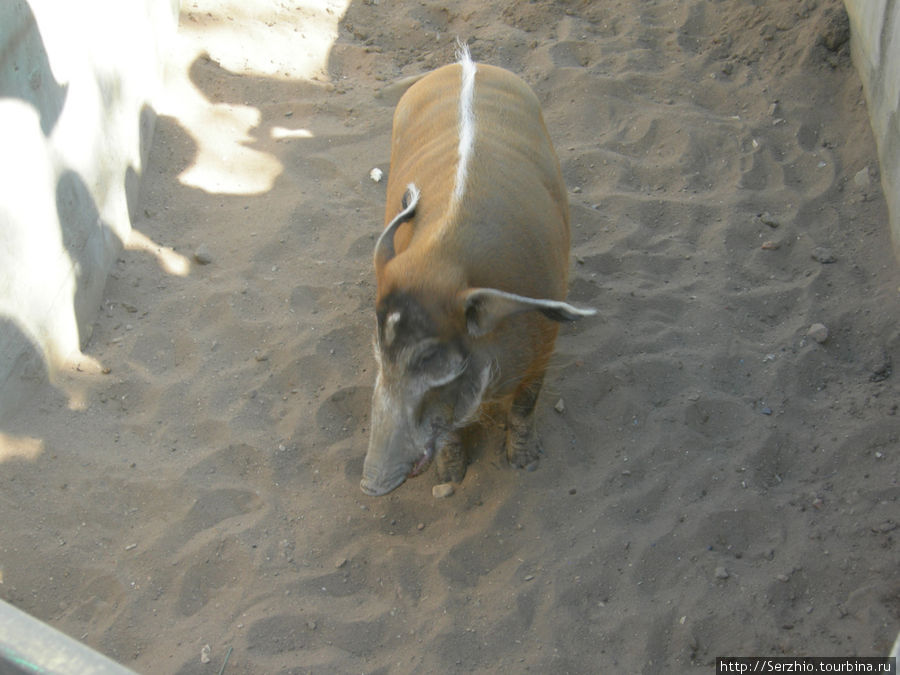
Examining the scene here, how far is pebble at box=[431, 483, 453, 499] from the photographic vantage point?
128 inches

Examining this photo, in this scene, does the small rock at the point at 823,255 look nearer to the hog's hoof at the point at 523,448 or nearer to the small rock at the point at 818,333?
the small rock at the point at 818,333

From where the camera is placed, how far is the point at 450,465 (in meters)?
3.30

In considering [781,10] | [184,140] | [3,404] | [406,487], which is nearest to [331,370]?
[406,487]

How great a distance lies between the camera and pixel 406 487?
3318 millimetres

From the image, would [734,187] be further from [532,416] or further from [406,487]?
[406,487]

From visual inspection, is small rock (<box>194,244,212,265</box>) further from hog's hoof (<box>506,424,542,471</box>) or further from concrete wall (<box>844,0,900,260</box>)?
concrete wall (<box>844,0,900,260</box>)

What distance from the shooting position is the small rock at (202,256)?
4.20m

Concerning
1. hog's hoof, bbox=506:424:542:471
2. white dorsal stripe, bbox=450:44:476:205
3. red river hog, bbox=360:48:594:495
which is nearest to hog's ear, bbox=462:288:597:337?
red river hog, bbox=360:48:594:495

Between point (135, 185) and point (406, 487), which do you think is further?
point (135, 185)

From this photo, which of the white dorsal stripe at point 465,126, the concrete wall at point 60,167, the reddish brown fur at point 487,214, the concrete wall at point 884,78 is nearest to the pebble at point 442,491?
the reddish brown fur at point 487,214

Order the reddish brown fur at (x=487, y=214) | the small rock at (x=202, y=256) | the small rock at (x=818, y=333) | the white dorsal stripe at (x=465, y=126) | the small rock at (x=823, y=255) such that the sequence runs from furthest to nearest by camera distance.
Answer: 1. the small rock at (x=202, y=256)
2. the small rock at (x=823, y=255)
3. the small rock at (x=818, y=333)
4. the white dorsal stripe at (x=465, y=126)
5. the reddish brown fur at (x=487, y=214)

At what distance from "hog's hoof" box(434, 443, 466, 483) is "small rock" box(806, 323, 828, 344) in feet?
5.48

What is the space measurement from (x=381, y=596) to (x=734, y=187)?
9.75 feet

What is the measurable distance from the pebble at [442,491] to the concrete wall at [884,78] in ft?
7.93
